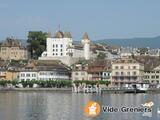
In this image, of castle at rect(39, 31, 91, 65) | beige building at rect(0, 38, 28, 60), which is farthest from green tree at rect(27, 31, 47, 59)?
beige building at rect(0, 38, 28, 60)

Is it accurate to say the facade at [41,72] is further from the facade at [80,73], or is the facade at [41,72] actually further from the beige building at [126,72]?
the beige building at [126,72]

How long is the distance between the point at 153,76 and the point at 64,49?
76.0ft

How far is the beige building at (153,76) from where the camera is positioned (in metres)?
110

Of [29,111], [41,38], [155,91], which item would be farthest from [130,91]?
[29,111]

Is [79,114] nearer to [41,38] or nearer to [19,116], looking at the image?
[19,116]

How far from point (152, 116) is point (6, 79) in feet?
247

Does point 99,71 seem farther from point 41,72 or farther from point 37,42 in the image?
point 37,42

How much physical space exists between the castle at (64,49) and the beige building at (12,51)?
31.7 ft

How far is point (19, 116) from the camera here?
4303 centimetres

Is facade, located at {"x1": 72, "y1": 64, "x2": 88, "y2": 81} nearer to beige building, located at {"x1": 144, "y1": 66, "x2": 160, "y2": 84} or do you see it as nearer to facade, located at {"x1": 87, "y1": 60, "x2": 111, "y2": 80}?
facade, located at {"x1": 87, "y1": 60, "x2": 111, "y2": 80}

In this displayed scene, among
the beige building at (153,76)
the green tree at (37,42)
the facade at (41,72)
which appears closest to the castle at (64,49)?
the green tree at (37,42)

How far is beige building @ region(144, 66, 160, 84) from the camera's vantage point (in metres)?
110

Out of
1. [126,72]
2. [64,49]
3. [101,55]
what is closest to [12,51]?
[64,49]

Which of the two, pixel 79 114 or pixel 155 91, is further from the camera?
pixel 155 91
